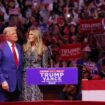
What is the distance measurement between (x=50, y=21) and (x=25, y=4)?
1367mm

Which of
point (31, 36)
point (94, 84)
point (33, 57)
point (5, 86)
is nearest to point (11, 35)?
point (31, 36)

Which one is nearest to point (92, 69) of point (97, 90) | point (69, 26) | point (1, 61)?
point (69, 26)

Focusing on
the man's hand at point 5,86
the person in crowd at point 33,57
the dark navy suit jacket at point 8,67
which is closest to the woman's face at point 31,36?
the person in crowd at point 33,57

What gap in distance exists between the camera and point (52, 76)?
639 centimetres

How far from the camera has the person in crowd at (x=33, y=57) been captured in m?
6.68

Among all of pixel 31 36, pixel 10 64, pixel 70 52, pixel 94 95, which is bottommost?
pixel 70 52

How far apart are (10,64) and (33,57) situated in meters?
0.42

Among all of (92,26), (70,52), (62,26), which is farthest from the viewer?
(62,26)

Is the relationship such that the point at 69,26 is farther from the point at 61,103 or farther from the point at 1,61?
the point at 61,103

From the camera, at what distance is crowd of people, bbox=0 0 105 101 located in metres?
9.57

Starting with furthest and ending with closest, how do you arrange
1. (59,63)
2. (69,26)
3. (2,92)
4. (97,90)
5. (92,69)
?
(69,26) < (59,63) < (92,69) < (2,92) < (97,90)

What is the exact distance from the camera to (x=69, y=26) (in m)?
12.0

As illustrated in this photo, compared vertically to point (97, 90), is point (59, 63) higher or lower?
lower

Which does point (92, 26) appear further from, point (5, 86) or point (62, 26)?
point (5, 86)
